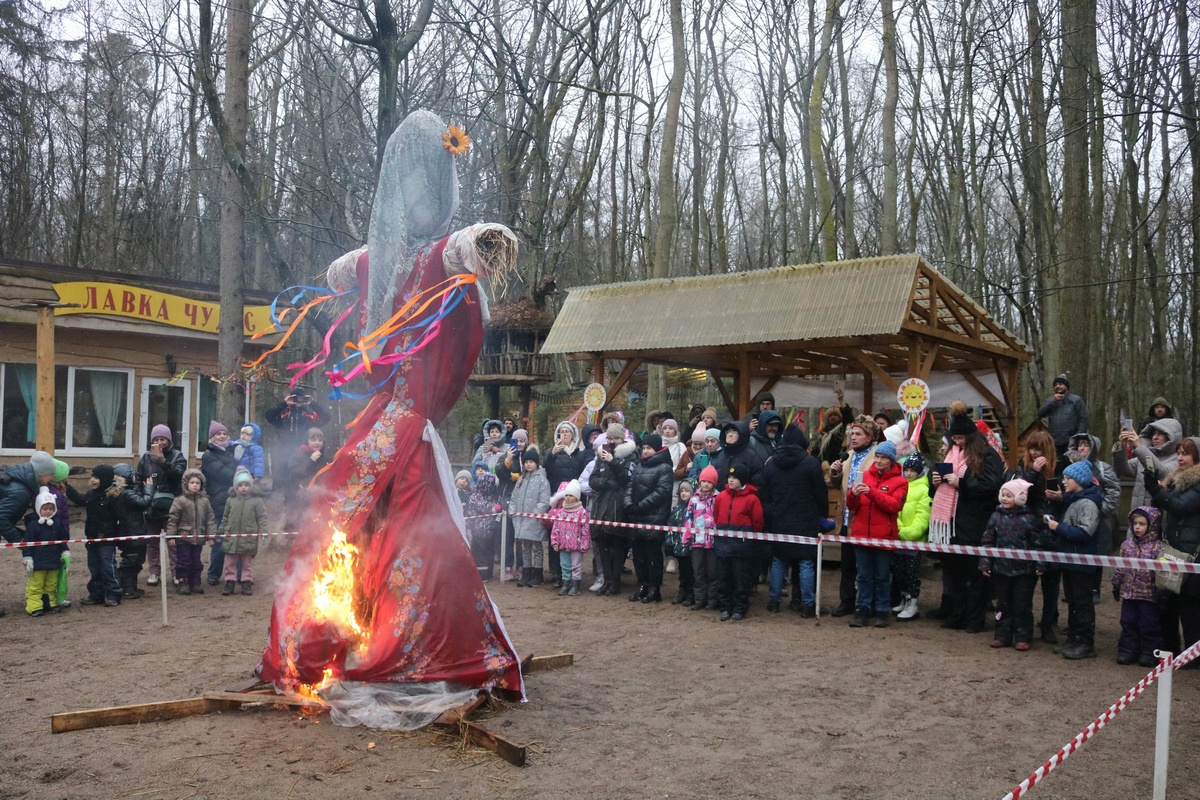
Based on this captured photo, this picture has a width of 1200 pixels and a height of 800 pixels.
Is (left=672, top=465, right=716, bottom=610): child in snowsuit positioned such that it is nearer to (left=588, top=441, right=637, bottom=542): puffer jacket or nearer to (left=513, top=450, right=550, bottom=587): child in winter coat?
(left=588, top=441, right=637, bottom=542): puffer jacket

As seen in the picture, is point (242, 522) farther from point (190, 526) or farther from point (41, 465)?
point (41, 465)

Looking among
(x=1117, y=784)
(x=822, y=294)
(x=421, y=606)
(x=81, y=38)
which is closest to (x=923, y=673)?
(x=1117, y=784)

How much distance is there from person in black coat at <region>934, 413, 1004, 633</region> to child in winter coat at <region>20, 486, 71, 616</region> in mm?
7668

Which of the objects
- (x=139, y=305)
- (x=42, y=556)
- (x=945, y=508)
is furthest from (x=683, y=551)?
(x=139, y=305)

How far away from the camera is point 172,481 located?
958 cm

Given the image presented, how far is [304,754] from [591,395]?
9.31m

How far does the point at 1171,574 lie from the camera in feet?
20.8

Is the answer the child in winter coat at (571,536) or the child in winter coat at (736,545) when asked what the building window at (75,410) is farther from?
the child in winter coat at (736,545)

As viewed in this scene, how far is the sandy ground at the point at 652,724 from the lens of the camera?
160 inches

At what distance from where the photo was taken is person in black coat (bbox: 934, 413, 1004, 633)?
785 centimetres

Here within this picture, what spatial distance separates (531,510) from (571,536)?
66 cm

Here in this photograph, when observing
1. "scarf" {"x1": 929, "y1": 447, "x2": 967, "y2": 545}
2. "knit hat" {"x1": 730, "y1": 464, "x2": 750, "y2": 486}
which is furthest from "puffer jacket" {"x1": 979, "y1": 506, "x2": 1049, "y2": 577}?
"knit hat" {"x1": 730, "y1": 464, "x2": 750, "y2": 486}

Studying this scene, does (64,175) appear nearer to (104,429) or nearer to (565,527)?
(104,429)

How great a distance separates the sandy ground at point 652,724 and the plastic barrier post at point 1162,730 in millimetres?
325
